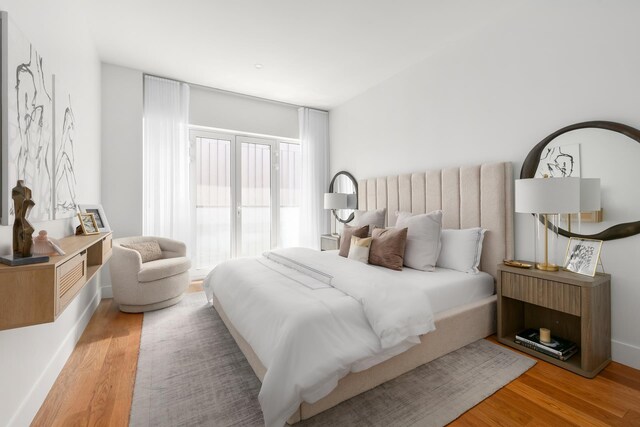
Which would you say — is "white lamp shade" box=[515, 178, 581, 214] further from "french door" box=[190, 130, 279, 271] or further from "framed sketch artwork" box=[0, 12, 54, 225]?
"french door" box=[190, 130, 279, 271]

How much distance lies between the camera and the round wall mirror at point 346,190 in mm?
4541

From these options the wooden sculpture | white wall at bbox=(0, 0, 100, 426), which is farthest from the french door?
the wooden sculpture

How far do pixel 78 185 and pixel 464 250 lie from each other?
142 inches

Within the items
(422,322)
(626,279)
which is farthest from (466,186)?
(422,322)

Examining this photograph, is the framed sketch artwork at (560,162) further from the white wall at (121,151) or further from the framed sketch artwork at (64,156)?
the white wall at (121,151)

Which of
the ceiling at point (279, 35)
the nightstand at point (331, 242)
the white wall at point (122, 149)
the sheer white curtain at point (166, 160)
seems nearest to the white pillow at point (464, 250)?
the nightstand at point (331, 242)

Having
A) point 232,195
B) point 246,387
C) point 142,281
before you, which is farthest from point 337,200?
point 246,387

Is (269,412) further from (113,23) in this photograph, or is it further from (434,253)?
(113,23)

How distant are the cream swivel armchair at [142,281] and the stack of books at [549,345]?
11.0ft

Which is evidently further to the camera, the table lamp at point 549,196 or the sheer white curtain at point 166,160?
the sheer white curtain at point 166,160

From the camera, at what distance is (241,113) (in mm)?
4508

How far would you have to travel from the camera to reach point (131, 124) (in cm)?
368

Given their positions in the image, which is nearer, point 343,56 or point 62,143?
point 62,143

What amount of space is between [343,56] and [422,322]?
9.91 ft
